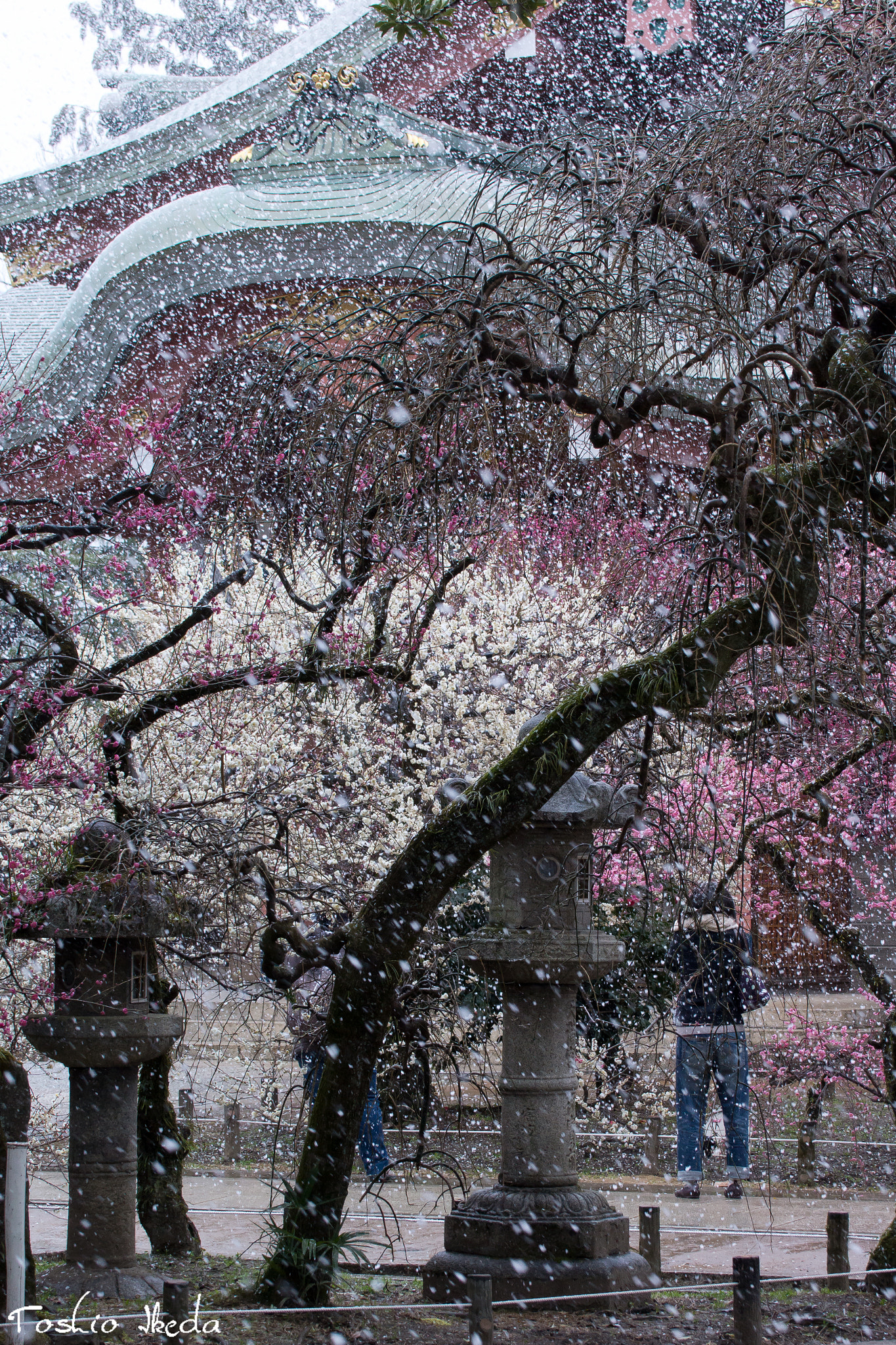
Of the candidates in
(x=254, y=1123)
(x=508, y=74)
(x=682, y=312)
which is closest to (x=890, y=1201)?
(x=254, y=1123)

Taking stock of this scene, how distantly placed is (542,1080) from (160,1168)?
2807 mm

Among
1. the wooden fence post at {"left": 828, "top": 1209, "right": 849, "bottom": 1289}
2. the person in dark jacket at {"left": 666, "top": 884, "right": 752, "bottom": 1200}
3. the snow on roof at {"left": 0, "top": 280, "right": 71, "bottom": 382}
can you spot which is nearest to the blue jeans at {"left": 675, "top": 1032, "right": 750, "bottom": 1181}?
the person in dark jacket at {"left": 666, "top": 884, "right": 752, "bottom": 1200}

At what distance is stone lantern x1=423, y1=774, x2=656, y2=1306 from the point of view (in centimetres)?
604

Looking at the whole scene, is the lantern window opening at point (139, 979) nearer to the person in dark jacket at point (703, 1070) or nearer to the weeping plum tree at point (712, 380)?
the weeping plum tree at point (712, 380)

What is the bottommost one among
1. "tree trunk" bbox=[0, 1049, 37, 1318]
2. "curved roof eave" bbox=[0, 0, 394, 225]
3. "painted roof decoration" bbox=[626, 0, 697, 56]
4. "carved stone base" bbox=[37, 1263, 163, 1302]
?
"carved stone base" bbox=[37, 1263, 163, 1302]

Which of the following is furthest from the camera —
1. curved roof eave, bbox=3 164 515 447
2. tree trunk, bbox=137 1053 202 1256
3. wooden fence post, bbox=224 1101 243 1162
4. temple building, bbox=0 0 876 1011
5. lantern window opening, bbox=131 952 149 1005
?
A: temple building, bbox=0 0 876 1011

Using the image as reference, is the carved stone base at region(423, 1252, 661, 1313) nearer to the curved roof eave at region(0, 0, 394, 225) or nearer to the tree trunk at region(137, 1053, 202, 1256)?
the tree trunk at region(137, 1053, 202, 1256)

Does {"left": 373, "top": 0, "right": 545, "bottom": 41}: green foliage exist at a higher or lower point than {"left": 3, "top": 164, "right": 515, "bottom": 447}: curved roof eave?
lower

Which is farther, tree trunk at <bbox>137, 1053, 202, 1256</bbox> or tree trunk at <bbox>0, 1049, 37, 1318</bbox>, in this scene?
tree trunk at <bbox>137, 1053, 202, 1256</bbox>

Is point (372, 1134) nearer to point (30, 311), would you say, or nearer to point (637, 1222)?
point (637, 1222)

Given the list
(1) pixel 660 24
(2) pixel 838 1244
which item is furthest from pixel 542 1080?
(1) pixel 660 24

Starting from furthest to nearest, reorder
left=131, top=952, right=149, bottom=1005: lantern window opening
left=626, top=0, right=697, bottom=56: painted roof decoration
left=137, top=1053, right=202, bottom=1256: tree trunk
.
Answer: left=626, top=0, right=697, bottom=56: painted roof decoration
left=137, top=1053, right=202, bottom=1256: tree trunk
left=131, top=952, right=149, bottom=1005: lantern window opening

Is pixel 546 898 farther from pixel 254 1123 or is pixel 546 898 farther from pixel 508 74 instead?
pixel 508 74

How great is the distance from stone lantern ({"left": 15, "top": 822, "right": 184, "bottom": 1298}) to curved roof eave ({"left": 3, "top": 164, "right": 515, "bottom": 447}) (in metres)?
8.08
